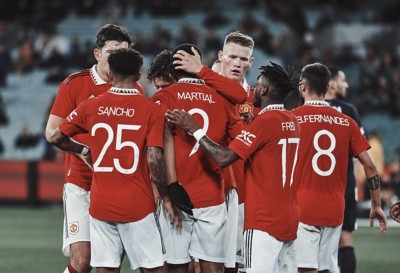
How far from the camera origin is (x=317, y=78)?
28.2 feet

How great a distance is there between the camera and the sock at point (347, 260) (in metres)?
10.1

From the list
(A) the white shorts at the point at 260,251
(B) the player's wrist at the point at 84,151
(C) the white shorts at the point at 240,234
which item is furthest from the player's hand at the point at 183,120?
(C) the white shorts at the point at 240,234

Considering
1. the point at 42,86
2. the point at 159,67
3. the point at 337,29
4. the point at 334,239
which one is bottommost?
the point at 334,239

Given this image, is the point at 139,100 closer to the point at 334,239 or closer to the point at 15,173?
the point at 334,239

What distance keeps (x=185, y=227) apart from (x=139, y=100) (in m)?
1.12

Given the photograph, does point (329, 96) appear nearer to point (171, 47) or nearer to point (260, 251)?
point (260, 251)

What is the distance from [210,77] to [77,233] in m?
1.88

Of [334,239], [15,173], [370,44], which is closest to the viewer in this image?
[334,239]

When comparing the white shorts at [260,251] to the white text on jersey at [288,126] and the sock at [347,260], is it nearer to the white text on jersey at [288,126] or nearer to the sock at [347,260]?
the white text on jersey at [288,126]

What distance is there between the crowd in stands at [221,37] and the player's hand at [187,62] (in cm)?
1555

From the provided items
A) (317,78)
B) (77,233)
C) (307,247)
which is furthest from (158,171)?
(317,78)

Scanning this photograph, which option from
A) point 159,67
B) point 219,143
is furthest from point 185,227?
point 159,67

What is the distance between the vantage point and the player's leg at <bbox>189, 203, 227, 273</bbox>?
7.45m

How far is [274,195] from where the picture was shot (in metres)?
Result: 7.24
